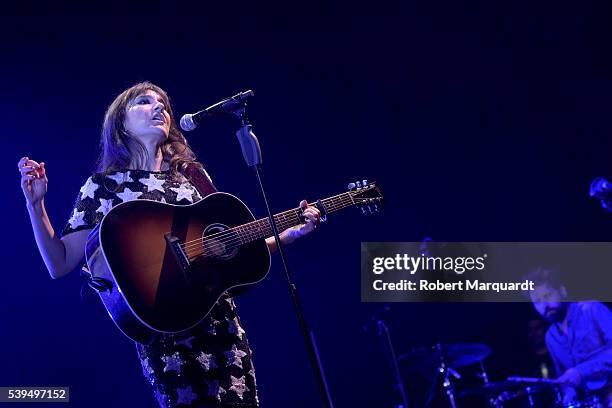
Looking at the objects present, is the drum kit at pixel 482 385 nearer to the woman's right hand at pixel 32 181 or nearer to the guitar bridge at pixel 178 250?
the guitar bridge at pixel 178 250

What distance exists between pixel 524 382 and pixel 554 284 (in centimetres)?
84

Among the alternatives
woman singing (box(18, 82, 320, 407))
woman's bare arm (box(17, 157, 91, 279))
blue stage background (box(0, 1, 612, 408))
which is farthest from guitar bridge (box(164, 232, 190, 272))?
blue stage background (box(0, 1, 612, 408))

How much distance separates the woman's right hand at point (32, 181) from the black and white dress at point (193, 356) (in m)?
0.14

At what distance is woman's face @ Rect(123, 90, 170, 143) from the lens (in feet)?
9.12

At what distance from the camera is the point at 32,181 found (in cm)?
251

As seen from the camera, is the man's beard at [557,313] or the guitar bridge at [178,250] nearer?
the guitar bridge at [178,250]

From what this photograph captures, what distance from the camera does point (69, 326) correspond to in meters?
4.62

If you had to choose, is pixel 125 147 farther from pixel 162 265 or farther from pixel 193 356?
pixel 193 356

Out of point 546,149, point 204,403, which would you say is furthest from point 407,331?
point 204,403

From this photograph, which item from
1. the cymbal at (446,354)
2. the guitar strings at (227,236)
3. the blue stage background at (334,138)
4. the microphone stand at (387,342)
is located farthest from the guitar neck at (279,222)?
the cymbal at (446,354)

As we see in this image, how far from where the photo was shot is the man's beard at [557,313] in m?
5.25

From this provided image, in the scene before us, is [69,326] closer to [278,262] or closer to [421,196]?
[278,262]

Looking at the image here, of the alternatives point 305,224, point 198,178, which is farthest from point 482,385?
point 198,178

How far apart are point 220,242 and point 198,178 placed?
0.43 meters
